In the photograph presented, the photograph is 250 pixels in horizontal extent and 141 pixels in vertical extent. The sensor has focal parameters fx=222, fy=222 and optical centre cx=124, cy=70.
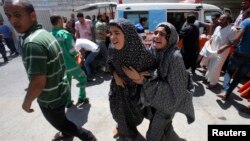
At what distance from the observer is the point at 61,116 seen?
2.43m

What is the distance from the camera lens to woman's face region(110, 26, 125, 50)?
2.26 m

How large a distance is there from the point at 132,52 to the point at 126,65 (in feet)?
0.54

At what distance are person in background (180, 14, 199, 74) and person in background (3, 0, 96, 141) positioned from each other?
360 cm

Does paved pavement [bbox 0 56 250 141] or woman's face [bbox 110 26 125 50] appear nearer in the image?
woman's face [bbox 110 26 125 50]

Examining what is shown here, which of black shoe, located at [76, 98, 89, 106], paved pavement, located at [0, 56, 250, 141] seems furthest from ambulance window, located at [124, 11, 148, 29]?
black shoe, located at [76, 98, 89, 106]

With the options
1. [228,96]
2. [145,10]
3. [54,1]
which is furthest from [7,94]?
[54,1]

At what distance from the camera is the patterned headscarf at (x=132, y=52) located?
226cm

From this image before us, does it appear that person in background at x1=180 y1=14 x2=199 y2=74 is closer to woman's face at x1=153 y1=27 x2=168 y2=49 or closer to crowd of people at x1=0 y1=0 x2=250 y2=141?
crowd of people at x1=0 y1=0 x2=250 y2=141

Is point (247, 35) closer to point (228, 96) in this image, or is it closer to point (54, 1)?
point (228, 96)

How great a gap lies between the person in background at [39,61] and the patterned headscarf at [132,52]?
647mm

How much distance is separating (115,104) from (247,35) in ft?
8.22

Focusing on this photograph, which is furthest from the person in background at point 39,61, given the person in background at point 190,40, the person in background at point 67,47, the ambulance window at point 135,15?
the ambulance window at point 135,15

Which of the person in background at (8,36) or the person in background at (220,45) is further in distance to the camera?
the person in background at (8,36)

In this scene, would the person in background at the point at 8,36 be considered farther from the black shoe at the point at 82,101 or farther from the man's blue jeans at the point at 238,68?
the man's blue jeans at the point at 238,68
